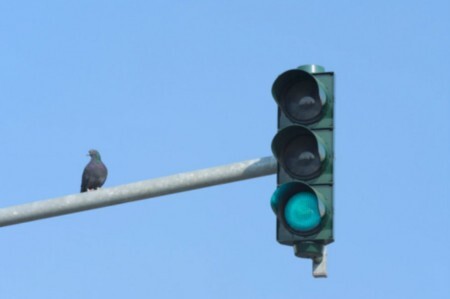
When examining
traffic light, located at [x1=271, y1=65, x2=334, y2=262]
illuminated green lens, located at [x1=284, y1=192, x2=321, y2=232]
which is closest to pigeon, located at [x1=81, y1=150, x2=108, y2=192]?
traffic light, located at [x1=271, y1=65, x2=334, y2=262]

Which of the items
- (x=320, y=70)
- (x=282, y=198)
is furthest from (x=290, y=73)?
(x=282, y=198)

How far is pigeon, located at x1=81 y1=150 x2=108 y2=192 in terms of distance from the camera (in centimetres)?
1839

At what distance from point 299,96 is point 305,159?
0.37 meters

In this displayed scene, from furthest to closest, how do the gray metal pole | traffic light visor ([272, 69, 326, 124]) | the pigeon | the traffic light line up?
the pigeon → the gray metal pole → traffic light visor ([272, 69, 326, 124]) → the traffic light

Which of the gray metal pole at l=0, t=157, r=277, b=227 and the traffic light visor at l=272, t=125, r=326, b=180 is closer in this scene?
the traffic light visor at l=272, t=125, r=326, b=180

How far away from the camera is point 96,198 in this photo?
7.62 meters

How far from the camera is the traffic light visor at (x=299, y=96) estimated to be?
6449 millimetres

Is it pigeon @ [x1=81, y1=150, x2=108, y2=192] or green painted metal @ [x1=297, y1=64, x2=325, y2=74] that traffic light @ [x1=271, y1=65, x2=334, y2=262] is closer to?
green painted metal @ [x1=297, y1=64, x2=325, y2=74]

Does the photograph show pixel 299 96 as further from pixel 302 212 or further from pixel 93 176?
pixel 93 176

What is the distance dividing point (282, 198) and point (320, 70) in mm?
755

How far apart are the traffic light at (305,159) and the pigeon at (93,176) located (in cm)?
1199

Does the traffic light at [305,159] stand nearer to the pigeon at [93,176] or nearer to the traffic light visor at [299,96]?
the traffic light visor at [299,96]

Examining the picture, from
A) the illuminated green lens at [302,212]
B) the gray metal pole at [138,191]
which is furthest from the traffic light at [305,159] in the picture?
the gray metal pole at [138,191]

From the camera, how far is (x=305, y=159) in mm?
6387
